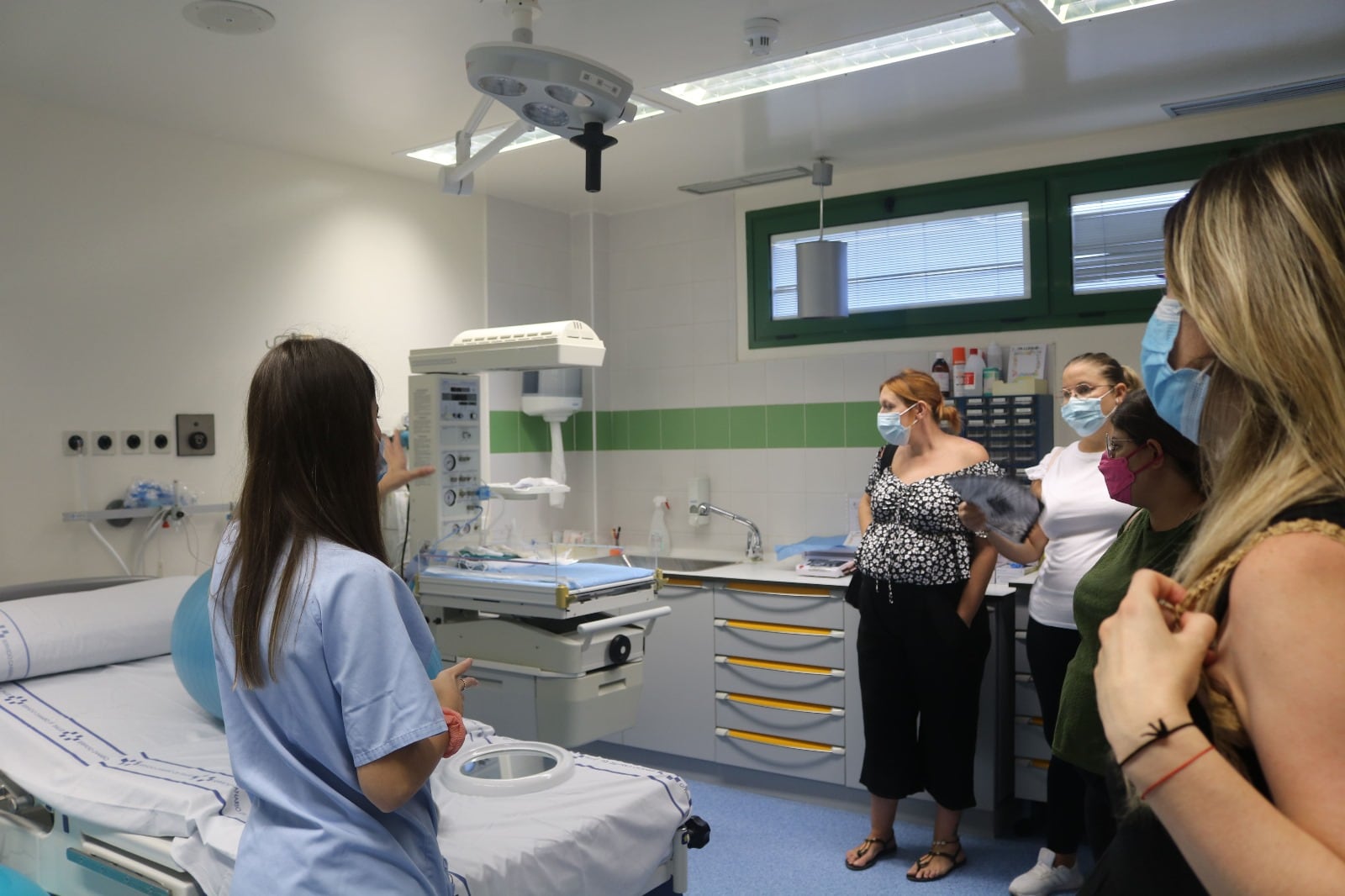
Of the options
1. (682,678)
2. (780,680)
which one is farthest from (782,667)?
(682,678)

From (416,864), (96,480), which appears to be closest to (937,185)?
(96,480)

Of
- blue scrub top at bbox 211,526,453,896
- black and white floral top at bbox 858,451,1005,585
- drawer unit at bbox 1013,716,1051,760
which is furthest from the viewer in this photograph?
drawer unit at bbox 1013,716,1051,760

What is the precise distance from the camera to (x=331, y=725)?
1.31 metres

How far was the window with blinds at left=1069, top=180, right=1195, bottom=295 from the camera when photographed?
3877mm

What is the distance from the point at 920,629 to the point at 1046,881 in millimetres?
809

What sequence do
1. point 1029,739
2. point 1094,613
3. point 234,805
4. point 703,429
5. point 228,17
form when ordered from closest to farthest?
point 1094,613
point 234,805
point 228,17
point 1029,739
point 703,429

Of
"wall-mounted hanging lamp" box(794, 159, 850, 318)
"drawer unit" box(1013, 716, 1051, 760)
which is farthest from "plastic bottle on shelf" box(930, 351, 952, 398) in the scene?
"drawer unit" box(1013, 716, 1051, 760)

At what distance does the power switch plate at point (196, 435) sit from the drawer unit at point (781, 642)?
2.00 meters

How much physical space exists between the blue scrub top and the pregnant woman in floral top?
83.4 inches

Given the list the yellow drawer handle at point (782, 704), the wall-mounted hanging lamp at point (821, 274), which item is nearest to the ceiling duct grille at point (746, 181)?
the wall-mounted hanging lamp at point (821, 274)

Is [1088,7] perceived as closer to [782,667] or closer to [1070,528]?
[1070,528]

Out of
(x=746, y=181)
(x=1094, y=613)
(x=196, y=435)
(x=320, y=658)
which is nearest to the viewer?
(x=320, y=658)

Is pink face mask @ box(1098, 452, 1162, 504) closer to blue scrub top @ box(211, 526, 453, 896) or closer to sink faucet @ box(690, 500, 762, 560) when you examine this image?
blue scrub top @ box(211, 526, 453, 896)

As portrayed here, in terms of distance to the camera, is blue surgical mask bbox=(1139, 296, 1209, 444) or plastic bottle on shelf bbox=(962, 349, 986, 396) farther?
plastic bottle on shelf bbox=(962, 349, 986, 396)
